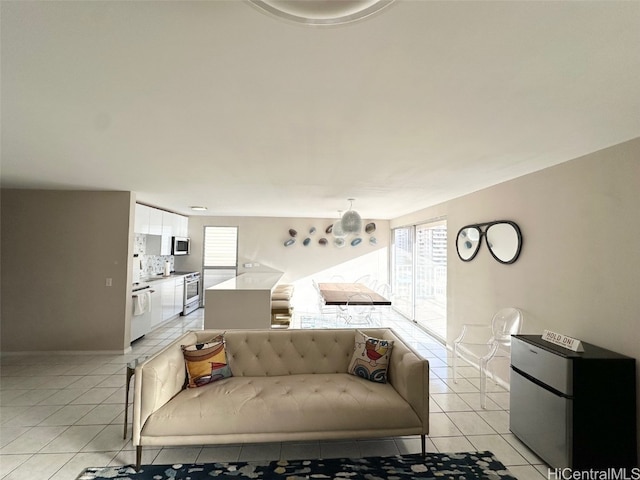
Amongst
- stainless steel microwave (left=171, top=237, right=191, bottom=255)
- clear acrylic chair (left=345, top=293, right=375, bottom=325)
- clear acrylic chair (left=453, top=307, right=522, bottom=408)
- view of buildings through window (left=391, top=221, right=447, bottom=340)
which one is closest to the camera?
clear acrylic chair (left=453, top=307, right=522, bottom=408)

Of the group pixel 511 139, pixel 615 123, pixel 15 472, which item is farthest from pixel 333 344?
pixel 615 123

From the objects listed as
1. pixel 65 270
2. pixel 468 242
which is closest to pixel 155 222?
pixel 65 270

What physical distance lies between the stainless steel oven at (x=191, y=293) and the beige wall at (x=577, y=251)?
5846 millimetres

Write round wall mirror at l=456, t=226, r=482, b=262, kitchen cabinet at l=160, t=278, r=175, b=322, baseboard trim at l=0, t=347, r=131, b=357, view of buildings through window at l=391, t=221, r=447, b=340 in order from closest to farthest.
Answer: round wall mirror at l=456, t=226, r=482, b=262 < baseboard trim at l=0, t=347, r=131, b=357 < view of buildings through window at l=391, t=221, r=447, b=340 < kitchen cabinet at l=160, t=278, r=175, b=322

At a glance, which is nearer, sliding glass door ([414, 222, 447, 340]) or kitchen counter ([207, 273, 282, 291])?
kitchen counter ([207, 273, 282, 291])

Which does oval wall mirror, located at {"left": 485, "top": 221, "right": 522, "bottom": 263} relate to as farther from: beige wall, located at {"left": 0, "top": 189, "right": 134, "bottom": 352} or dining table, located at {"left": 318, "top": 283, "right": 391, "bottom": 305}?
beige wall, located at {"left": 0, "top": 189, "right": 134, "bottom": 352}

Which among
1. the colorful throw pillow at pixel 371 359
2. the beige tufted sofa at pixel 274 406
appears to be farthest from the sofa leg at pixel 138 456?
the colorful throw pillow at pixel 371 359

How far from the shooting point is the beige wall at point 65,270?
165 inches

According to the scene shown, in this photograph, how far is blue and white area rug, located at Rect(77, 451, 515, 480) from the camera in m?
2.03

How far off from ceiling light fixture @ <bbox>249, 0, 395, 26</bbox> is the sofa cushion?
227 cm

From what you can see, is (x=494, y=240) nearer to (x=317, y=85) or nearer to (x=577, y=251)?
(x=577, y=251)

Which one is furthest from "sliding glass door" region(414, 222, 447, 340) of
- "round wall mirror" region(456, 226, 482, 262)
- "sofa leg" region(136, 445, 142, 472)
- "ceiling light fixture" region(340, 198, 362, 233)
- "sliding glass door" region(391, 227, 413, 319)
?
"sofa leg" region(136, 445, 142, 472)

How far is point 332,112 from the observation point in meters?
1.75

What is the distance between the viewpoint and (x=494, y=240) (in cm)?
363
